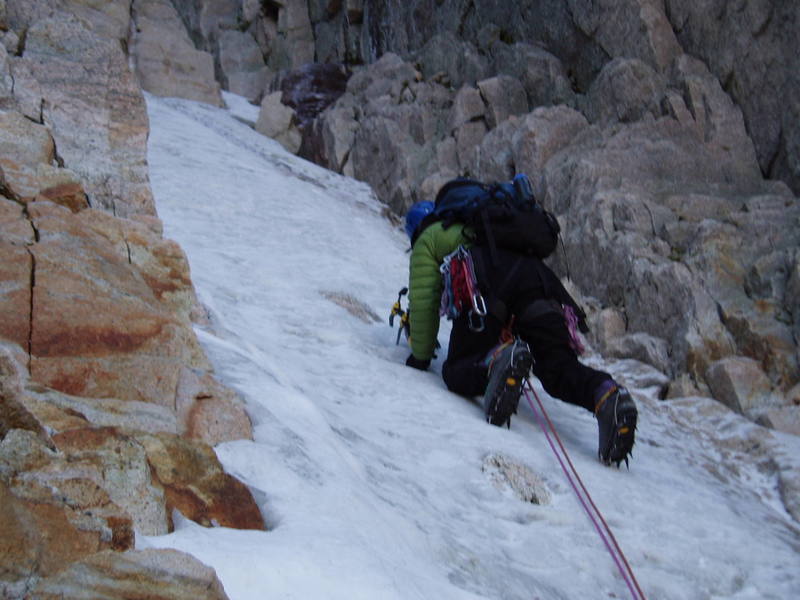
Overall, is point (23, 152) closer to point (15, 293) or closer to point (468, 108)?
point (15, 293)

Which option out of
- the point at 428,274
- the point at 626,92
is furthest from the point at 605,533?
the point at 626,92

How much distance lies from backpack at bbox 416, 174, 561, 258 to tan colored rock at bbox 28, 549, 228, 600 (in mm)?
4058

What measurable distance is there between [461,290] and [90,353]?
3045 mm

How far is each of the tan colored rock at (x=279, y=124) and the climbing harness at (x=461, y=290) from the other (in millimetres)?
15176

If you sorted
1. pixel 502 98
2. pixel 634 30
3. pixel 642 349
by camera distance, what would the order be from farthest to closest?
pixel 502 98
pixel 634 30
pixel 642 349

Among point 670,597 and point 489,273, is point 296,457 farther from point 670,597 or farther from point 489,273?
point 489,273

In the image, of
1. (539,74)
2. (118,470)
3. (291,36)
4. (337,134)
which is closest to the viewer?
(118,470)

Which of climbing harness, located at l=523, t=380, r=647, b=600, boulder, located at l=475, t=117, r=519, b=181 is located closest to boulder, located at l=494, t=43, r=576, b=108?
boulder, located at l=475, t=117, r=519, b=181

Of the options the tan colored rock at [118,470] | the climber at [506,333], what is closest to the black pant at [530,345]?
the climber at [506,333]

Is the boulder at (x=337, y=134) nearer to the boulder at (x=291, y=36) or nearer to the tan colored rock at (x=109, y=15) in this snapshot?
the tan colored rock at (x=109, y=15)

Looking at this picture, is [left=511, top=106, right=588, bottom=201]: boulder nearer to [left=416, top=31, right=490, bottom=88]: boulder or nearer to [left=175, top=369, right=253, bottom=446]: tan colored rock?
[left=416, top=31, right=490, bottom=88]: boulder

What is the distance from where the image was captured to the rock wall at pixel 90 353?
152 centimetres

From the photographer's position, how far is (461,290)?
17.4 ft

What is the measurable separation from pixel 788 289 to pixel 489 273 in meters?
4.18
